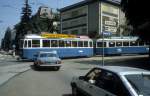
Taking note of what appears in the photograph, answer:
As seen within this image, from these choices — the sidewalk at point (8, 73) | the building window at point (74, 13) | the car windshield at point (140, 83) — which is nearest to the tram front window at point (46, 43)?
the sidewalk at point (8, 73)

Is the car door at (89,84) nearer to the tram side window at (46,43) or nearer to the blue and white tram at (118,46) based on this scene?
the tram side window at (46,43)

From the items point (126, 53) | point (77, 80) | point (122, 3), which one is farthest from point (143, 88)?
point (126, 53)

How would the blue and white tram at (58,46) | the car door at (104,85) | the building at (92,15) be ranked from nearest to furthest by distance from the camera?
the car door at (104,85), the blue and white tram at (58,46), the building at (92,15)

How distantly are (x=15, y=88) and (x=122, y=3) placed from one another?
22.7 m

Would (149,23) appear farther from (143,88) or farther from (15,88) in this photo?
(143,88)

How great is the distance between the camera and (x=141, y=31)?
3241 centimetres

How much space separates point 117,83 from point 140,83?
486mm

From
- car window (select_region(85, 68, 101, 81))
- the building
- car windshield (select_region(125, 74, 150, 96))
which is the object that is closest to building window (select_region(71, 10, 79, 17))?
the building

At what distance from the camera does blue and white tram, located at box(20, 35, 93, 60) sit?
1563 inches

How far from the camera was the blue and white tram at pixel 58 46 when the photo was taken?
39688 millimetres

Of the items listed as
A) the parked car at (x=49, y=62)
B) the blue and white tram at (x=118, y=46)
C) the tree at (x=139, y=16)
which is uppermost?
the tree at (x=139, y=16)

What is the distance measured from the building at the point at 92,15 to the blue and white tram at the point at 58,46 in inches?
1087

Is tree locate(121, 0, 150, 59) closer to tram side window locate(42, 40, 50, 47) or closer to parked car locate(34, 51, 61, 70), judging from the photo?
parked car locate(34, 51, 61, 70)

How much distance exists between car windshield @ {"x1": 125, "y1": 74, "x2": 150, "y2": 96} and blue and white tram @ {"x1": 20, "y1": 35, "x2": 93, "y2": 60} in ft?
96.6
